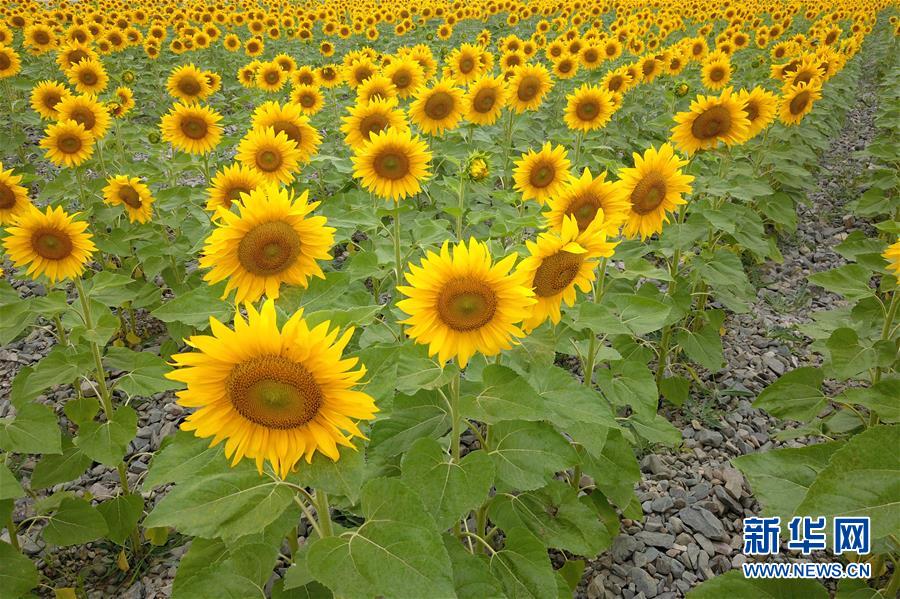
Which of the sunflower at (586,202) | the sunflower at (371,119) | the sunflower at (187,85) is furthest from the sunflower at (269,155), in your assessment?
the sunflower at (187,85)

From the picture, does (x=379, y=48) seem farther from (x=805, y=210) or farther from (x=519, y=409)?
(x=519, y=409)

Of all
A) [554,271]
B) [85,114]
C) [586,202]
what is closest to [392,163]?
[586,202]

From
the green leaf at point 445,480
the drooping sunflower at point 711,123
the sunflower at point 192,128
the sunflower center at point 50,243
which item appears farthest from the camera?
the sunflower at point 192,128

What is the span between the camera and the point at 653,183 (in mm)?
3439

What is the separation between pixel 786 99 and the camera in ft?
19.0

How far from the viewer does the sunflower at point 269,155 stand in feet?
14.2

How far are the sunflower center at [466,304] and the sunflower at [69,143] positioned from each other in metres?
4.78

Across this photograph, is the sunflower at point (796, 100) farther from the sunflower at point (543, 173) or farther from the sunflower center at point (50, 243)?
the sunflower center at point (50, 243)

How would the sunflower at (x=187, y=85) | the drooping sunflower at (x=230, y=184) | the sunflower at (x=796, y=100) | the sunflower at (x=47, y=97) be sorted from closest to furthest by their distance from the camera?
the drooping sunflower at (x=230, y=184) < the sunflower at (x=796, y=100) < the sunflower at (x=47, y=97) < the sunflower at (x=187, y=85)

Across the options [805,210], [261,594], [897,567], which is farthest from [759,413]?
[805,210]

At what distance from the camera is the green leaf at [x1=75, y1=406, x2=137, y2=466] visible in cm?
318

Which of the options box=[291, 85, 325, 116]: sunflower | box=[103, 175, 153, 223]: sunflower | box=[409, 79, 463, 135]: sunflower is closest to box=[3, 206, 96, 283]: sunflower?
box=[103, 175, 153, 223]: sunflower

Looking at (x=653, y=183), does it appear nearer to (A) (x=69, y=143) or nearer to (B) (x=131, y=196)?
(B) (x=131, y=196)

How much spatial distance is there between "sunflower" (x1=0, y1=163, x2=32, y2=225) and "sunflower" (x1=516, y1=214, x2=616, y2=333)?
139 inches
